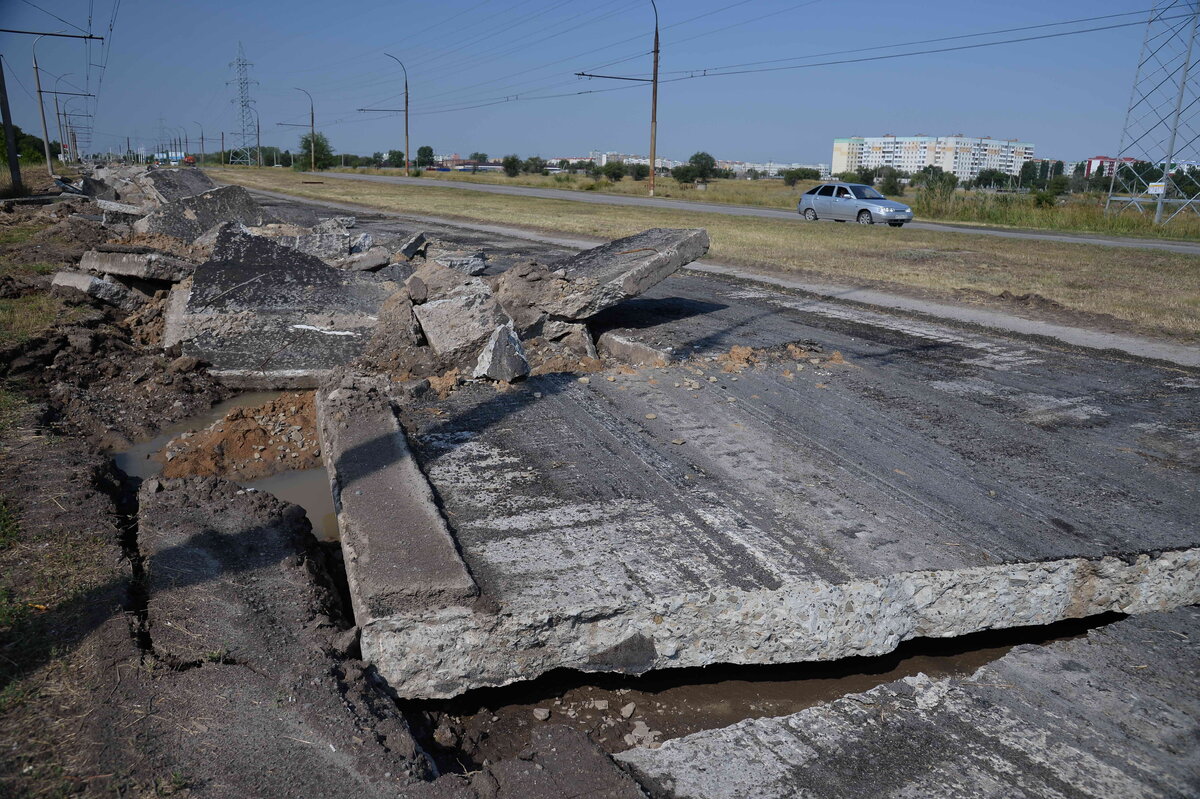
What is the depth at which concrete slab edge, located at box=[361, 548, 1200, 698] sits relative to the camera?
9.51 ft

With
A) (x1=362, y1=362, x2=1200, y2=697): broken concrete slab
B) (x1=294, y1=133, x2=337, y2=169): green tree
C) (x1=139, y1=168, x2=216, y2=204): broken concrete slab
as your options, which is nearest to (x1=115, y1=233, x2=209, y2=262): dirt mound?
(x1=139, y1=168, x2=216, y2=204): broken concrete slab

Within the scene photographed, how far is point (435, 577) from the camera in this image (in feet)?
10.1

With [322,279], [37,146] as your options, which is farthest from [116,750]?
[37,146]

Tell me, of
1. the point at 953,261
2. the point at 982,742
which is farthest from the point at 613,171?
the point at 982,742

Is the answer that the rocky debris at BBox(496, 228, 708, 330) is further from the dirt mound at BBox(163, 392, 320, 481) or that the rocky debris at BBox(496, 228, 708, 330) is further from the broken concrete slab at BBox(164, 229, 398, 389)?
the dirt mound at BBox(163, 392, 320, 481)

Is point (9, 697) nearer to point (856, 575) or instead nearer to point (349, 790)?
point (349, 790)

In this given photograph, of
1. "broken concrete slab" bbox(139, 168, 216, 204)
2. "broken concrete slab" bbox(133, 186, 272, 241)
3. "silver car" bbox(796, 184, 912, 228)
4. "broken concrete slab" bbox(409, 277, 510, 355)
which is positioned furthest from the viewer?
"silver car" bbox(796, 184, 912, 228)

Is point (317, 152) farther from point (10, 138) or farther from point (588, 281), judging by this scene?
point (588, 281)

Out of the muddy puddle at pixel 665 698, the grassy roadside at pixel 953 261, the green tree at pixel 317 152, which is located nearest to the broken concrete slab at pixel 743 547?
the muddy puddle at pixel 665 698

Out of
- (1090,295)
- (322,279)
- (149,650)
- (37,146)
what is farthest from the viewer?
(37,146)

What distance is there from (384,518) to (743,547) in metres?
1.61

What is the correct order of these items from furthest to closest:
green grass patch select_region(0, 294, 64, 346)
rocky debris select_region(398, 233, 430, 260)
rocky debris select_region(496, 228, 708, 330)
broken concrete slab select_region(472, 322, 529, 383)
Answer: rocky debris select_region(398, 233, 430, 260)
green grass patch select_region(0, 294, 64, 346)
rocky debris select_region(496, 228, 708, 330)
broken concrete slab select_region(472, 322, 529, 383)

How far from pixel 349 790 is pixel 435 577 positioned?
0.92m

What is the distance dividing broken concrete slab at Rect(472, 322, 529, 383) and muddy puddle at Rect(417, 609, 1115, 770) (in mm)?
2867
